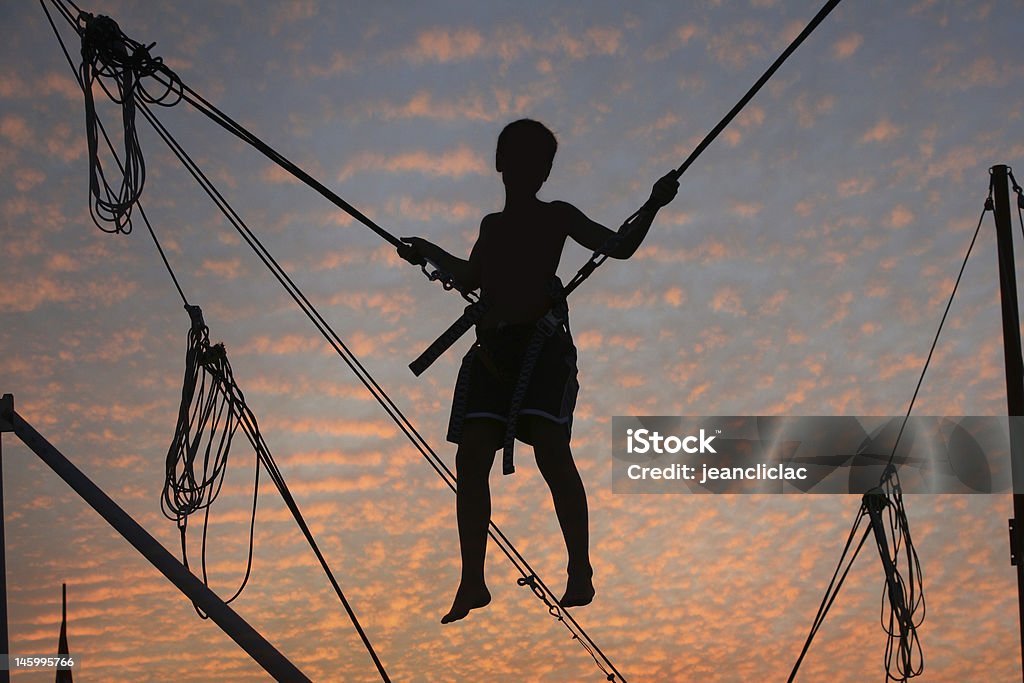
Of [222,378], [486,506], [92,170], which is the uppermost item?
[92,170]

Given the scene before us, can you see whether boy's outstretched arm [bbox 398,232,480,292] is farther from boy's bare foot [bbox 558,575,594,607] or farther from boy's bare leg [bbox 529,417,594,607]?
boy's bare foot [bbox 558,575,594,607]

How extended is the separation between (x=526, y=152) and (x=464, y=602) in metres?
2.65

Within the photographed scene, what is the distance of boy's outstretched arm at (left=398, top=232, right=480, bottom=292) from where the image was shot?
804 cm

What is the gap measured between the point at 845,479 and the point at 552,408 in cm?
1221

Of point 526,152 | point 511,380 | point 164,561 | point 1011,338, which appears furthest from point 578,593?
point 1011,338

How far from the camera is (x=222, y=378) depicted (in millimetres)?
10000

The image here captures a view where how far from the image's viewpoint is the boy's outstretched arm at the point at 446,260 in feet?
26.4

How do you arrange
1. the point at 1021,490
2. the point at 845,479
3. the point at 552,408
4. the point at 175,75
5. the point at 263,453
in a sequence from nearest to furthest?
the point at 552,408 → the point at 175,75 → the point at 263,453 → the point at 845,479 → the point at 1021,490

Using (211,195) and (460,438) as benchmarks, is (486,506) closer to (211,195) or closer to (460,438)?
(460,438)

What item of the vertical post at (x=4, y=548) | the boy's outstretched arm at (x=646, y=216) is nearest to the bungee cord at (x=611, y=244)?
the boy's outstretched arm at (x=646, y=216)

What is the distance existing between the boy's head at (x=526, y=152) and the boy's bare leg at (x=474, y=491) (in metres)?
1.50

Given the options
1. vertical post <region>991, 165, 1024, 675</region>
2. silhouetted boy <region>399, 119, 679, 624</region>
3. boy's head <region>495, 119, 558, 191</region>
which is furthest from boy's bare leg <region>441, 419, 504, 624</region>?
vertical post <region>991, 165, 1024, 675</region>

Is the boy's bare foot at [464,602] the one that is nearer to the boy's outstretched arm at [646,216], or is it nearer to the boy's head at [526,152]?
the boy's outstretched arm at [646,216]

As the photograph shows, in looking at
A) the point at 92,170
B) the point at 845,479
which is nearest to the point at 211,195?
the point at 92,170
